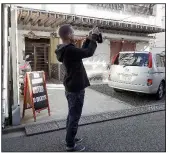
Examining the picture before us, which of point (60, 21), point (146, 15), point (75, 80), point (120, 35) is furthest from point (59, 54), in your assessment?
point (146, 15)

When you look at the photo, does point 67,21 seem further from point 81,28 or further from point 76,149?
point 76,149

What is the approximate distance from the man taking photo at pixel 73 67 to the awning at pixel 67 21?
262 inches

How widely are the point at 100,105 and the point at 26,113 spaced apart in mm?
2248

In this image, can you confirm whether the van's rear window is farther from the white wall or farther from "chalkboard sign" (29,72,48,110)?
the white wall

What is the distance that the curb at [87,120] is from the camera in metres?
4.38

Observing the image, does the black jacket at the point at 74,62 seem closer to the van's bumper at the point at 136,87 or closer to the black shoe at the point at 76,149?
the black shoe at the point at 76,149

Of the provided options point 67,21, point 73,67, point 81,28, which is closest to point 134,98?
point 73,67

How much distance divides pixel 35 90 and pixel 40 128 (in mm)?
1001

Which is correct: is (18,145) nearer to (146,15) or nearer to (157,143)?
(157,143)

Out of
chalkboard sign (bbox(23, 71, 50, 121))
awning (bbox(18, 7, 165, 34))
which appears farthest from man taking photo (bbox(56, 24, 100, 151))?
awning (bbox(18, 7, 165, 34))

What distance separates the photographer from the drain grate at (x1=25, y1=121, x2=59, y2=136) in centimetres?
428

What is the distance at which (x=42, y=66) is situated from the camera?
40.6 feet

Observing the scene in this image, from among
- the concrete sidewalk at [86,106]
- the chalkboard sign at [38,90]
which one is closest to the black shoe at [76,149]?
the concrete sidewalk at [86,106]

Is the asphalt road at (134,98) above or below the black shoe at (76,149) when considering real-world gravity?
above
